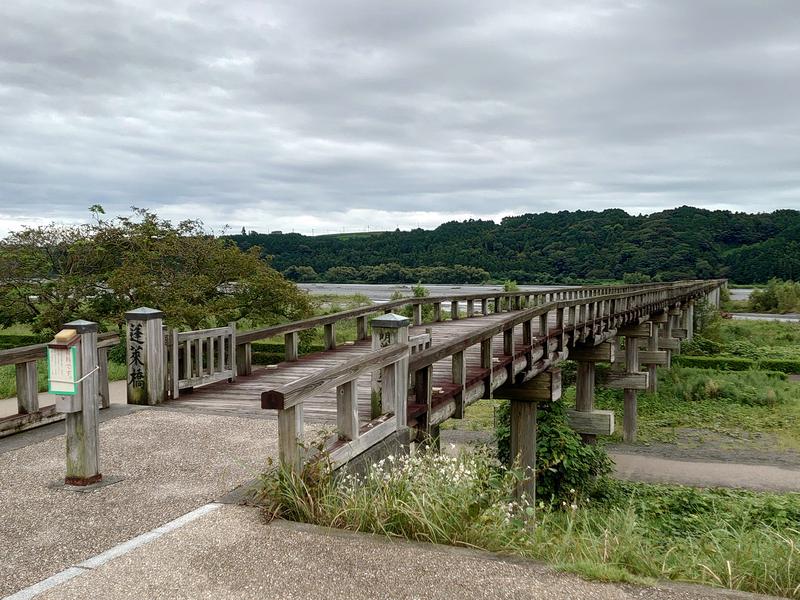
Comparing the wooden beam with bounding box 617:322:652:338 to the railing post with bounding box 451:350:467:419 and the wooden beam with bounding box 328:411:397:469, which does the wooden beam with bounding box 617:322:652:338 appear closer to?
the railing post with bounding box 451:350:467:419

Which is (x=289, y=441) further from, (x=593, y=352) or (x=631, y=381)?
(x=631, y=381)

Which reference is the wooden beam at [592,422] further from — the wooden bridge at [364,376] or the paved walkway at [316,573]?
the paved walkway at [316,573]

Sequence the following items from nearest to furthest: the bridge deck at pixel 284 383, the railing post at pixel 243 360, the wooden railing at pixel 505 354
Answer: the wooden railing at pixel 505 354
the bridge deck at pixel 284 383
the railing post at pixel 243 360

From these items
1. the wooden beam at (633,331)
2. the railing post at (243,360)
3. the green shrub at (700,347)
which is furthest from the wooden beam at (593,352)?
the green shrub at (700,347)

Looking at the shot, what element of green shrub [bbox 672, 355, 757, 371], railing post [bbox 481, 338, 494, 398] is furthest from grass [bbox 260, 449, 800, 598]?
green shrub [bbox 672, 355, 757, 371]

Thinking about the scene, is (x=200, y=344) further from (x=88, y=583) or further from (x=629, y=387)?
(x=629, y=387)

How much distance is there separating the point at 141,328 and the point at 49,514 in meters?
3.42

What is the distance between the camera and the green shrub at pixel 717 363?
3206cm

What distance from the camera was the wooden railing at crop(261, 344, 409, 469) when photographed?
4.58 m

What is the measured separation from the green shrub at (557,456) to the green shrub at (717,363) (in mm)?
21192

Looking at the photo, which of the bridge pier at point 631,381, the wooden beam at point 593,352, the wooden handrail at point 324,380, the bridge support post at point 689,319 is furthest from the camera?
the bridge support post at point 689,319

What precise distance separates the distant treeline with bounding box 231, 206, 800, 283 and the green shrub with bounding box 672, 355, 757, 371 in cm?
5174

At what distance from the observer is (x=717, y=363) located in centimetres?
3244

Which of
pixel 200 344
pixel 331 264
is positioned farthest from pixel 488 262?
pixel 200 344
